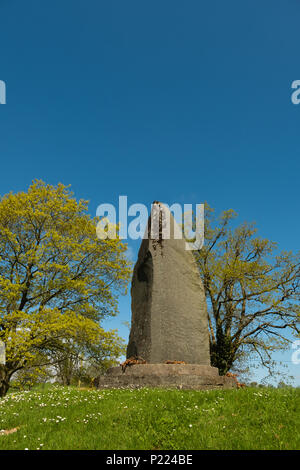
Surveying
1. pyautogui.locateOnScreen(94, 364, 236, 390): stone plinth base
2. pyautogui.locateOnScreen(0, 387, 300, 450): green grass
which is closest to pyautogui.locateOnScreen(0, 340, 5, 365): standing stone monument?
pyautogui.locateOnScreen(94, 364, 236, 390): stone plinth base

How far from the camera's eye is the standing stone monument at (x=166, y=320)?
27.0 feet

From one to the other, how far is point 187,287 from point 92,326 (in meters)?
8.39

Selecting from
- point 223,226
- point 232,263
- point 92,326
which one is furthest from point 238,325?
point 92,326

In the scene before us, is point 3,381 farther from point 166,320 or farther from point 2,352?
point 166,320

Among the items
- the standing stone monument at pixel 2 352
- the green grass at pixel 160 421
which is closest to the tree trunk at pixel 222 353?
the standing stone monument at pixel 2 352

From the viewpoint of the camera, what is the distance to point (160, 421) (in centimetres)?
554

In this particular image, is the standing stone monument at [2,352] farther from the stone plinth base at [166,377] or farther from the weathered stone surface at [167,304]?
the stone plinth base at [166,377]

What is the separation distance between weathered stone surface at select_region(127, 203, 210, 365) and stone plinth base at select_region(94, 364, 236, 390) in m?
0.55

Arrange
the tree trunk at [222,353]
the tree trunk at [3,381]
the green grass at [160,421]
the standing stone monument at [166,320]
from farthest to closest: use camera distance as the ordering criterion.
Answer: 1. the tree trunk at [222,353]
2. the tree trunk at [3,381]
3. the standing stone monument at [166,320]
4. the green grass at [160,421]

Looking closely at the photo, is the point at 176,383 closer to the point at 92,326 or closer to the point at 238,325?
the point at 92,326

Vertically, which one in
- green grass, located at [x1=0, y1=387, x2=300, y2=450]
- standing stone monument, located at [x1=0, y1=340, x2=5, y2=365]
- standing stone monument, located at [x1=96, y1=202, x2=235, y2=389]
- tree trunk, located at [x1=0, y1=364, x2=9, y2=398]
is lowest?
tree trunk, located at [x1=0, y1=364, x2=9, y2=398]

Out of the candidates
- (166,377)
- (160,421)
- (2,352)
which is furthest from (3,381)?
(160,421)

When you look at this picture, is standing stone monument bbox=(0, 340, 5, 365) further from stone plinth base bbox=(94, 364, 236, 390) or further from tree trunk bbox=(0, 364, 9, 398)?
stone plinth base bbox=(94, 364, 236, 390)

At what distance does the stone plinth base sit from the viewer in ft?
26.2
